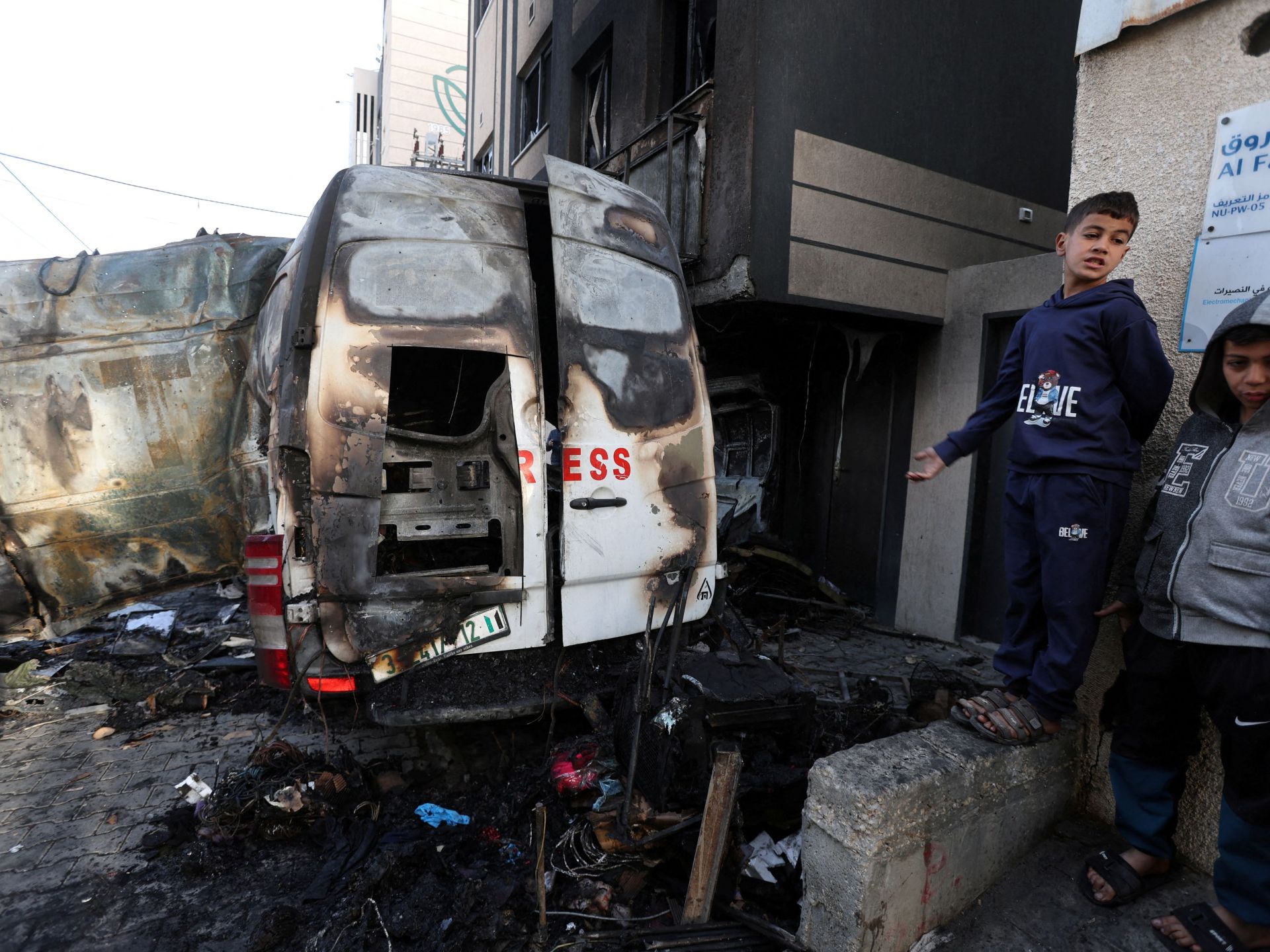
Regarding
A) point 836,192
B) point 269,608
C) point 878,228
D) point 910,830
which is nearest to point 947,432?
point 878,228

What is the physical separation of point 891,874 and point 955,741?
515mm

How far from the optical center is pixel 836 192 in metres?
5.83

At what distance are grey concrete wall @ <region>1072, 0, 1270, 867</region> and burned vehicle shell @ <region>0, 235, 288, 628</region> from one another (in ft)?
14.3

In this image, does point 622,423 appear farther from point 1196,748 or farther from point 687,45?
point 687,45

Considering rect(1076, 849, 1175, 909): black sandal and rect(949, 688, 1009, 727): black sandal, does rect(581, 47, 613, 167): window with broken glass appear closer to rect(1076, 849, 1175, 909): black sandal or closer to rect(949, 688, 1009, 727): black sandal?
rect(949, 688, 1009, 727): black sandal

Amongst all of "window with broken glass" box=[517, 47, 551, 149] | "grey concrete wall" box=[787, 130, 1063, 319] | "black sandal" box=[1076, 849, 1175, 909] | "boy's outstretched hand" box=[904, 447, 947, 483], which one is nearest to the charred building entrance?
"grey concrete wall" box=[787, 130, 1063, 319]

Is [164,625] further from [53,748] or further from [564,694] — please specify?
[564,694]

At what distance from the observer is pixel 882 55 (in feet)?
19.5

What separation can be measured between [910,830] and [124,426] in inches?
204

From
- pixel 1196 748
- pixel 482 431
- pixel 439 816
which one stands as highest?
pixel 482 431

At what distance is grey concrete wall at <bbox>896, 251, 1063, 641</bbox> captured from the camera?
585cm

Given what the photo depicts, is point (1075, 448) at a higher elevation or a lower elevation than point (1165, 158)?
lower

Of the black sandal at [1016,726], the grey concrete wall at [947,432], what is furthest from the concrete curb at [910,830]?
the grey concrete wall at [947,432]

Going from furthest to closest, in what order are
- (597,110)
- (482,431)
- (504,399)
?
1. (597,110)
2. (482,431)
3. (504,399)
